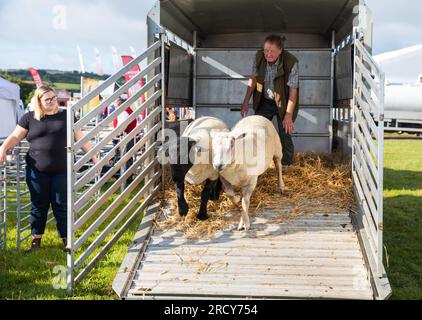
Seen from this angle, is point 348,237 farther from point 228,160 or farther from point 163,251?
point 163,251

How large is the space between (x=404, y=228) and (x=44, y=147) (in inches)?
221

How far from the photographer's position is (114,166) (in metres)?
5.55

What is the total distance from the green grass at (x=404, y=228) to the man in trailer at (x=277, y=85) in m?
2.05

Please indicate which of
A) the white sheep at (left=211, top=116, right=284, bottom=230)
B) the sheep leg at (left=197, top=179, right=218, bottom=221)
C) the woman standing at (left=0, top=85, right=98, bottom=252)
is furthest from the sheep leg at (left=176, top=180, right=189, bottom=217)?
the woman standing at (left=0, top=85, right=98, bottom=252)

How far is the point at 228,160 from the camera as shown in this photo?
5.11m

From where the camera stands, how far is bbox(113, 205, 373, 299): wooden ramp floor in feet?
14.8

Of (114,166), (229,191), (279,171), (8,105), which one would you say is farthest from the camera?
(8,105)

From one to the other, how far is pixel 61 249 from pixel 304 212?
329 centimetres

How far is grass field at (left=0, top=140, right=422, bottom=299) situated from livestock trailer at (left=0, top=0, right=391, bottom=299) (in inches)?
9.5

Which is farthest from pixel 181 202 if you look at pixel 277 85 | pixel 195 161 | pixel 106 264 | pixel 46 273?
pixel 277 85

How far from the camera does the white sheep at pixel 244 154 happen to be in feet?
16.9

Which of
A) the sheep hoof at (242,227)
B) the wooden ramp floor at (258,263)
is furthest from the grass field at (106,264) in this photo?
the sheep hoof at (242,227)

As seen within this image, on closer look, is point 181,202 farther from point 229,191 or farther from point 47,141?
point 47,141

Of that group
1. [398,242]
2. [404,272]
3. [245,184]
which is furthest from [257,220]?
[398,242]
